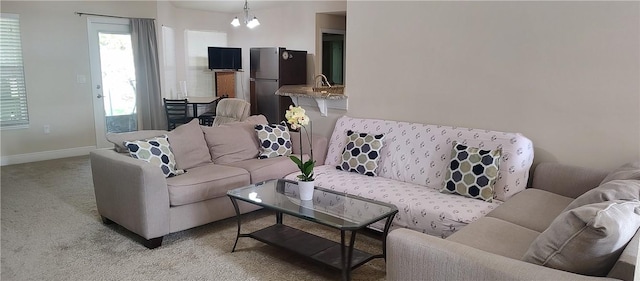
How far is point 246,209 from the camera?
12.0ft

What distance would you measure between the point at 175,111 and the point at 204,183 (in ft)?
12.7

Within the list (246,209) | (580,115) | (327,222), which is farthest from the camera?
(246,209)

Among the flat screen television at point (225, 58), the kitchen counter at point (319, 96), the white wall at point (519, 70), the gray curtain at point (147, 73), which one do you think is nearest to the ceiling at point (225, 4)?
the flat screen television at point (225, 58)

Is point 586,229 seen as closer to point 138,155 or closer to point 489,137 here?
point 489,137

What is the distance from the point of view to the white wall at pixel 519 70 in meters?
2.83

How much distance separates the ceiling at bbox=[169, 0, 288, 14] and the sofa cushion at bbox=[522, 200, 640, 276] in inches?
258

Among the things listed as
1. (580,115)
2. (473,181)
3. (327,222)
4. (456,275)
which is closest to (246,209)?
(327,222)

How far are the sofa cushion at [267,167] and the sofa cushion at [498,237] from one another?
188 cm

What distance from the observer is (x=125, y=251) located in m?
3.10

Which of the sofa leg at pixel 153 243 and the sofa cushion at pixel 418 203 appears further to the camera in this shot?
the sofa leg at pixel 153 243

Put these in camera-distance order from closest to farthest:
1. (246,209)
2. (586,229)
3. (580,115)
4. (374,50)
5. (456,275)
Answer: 1. (586,229)
2. (456,275)
3. (580,115)
4. (246,209)
5. (374,50)

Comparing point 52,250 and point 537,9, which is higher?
point 537,9

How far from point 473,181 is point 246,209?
6.01ft

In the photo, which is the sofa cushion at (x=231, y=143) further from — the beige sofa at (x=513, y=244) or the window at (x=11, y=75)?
the window at (x=11, y=75)
